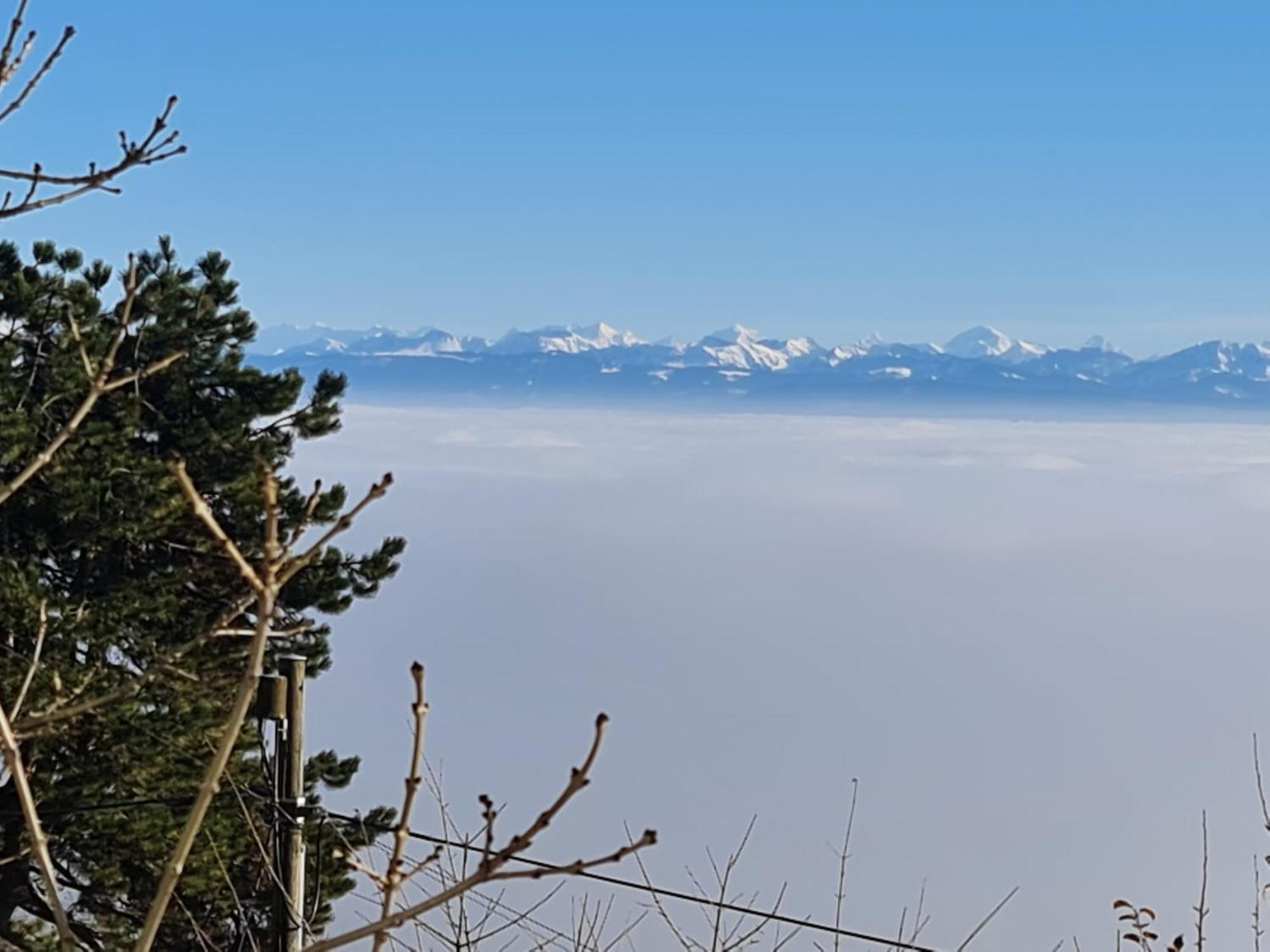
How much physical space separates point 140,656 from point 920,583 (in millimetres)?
163933

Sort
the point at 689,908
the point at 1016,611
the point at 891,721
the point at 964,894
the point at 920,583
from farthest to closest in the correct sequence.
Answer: the point at 920,583, the point at 1016,611, the point at 891,721, the point at 964,894, the point at 689,908

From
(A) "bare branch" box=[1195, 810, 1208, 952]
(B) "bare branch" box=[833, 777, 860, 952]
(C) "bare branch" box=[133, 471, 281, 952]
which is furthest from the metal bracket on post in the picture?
Answer: (C) "bare branch" box=[133, 471, 281, 952]

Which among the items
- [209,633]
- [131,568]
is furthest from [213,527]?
[131,568]

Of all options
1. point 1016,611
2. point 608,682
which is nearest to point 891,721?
point 608,682

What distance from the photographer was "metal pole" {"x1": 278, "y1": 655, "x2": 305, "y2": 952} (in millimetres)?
3240

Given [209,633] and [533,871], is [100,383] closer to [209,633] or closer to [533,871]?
[209,633]

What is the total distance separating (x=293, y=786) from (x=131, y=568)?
5.16 metres

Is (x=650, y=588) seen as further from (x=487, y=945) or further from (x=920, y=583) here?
(x=487, y=945)

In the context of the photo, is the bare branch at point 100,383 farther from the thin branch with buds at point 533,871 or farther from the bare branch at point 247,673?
the thin branch with buds at point 533,871

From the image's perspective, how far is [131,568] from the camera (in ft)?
26.2

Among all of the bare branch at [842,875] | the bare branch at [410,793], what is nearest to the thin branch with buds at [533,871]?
the bare branch at [410,793]

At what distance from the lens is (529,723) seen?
9994 cm

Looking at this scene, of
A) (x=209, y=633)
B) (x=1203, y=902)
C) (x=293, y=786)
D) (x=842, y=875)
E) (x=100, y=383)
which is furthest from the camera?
(x=293, y=786)

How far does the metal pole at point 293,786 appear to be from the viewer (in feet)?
10.6
